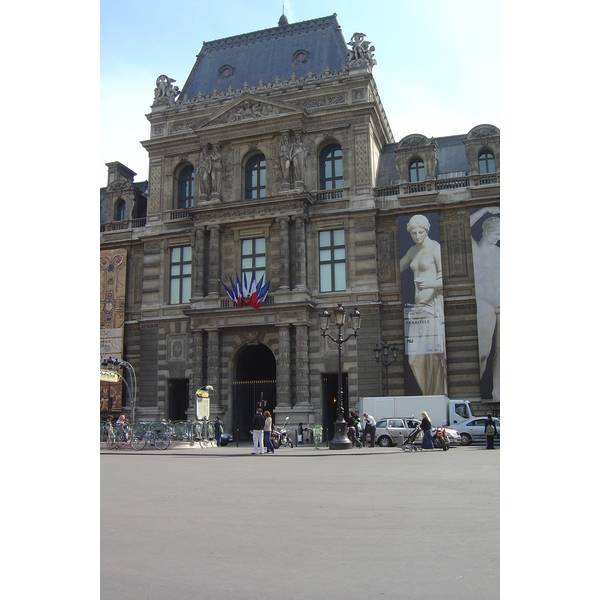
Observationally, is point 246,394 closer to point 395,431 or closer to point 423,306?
point 395,431

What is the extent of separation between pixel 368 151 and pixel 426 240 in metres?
5.86

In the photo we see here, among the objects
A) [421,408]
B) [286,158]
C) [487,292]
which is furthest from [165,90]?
[421,408]

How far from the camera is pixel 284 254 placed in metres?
32.8

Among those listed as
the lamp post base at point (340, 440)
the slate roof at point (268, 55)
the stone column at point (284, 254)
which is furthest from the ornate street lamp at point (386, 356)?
the slate roof at point (268, 55)

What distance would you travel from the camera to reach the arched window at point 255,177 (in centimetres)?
3544

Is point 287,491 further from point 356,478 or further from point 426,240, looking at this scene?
point 426,240

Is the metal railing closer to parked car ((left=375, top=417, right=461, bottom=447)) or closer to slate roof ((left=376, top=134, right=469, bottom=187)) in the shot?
parked car ((left=375, top=417, right=461, bottom=447))

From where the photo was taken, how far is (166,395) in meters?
34.9

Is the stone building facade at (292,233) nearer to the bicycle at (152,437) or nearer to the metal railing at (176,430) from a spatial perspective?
the metal railing at (176,430)

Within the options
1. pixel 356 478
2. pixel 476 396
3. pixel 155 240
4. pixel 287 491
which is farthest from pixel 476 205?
pixel 287 491

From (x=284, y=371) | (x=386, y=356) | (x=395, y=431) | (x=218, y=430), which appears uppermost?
(x=386, y=356)

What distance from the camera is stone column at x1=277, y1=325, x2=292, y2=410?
103 ft

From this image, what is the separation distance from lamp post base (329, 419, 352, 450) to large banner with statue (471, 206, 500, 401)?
9406 mm

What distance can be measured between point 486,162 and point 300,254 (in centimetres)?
1135
